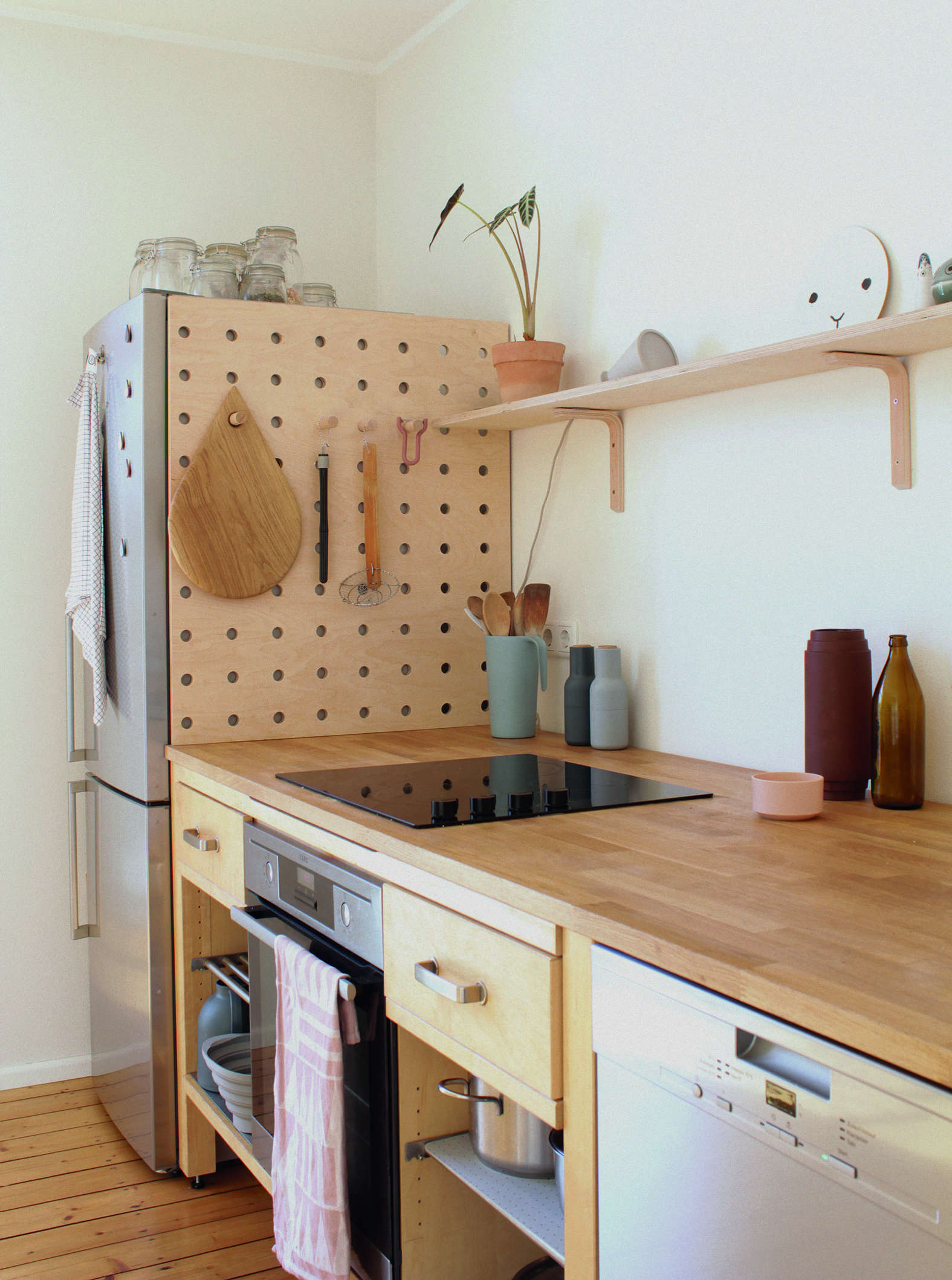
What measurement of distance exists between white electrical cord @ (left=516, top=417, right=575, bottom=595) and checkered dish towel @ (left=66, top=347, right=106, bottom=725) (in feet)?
2.97

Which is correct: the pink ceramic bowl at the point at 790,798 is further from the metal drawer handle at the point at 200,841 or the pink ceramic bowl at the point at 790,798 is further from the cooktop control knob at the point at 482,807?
the metal drawer handle at the point at 200,841

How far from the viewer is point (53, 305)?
284cm

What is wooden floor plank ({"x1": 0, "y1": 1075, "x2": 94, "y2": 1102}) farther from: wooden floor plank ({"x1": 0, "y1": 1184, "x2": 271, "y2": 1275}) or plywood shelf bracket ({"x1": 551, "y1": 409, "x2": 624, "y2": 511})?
plywood shelf bracket ({"x1": 551, "y1": 409, "x2": 624, "y2": 511})

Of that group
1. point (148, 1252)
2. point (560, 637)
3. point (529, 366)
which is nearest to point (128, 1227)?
point (148, 1252)

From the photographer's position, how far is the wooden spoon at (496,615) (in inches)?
93.0

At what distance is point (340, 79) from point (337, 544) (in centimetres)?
149

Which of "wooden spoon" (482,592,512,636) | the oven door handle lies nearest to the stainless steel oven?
the oven door handle

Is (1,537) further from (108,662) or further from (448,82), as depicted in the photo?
(448,82)

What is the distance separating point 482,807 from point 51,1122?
5.78 ft

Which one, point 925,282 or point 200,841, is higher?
point 925,282

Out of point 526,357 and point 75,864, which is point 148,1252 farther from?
point 526,357

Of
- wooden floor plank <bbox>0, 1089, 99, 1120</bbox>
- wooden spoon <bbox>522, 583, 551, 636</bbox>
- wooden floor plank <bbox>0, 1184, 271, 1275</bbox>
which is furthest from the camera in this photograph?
wooden floor plank <bbox>0, 1089, 99, 1120</bbox>

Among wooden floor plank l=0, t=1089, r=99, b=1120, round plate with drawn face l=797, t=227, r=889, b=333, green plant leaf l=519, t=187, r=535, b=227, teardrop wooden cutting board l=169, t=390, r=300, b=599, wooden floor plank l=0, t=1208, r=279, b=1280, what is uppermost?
green plant leaf l=519, t=187, r=535, b=227

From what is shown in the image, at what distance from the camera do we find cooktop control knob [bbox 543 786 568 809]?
61.3 inches
